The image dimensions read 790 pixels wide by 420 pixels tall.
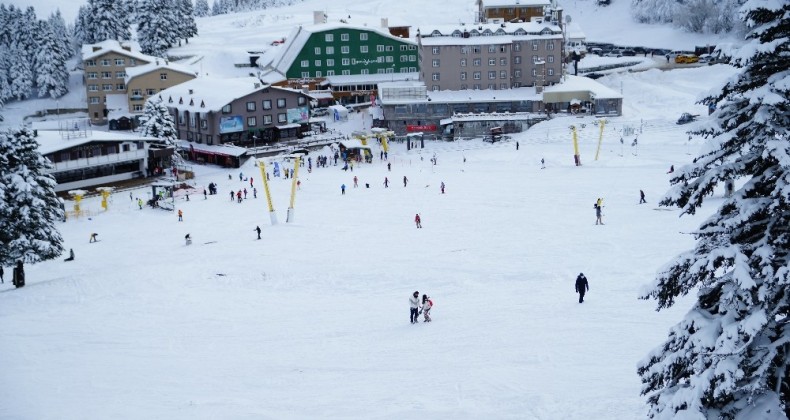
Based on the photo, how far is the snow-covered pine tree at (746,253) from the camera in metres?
7.81

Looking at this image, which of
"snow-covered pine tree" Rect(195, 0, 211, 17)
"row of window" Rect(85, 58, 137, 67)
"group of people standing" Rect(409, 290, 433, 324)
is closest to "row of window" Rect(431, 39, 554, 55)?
"row of window" Rect(85, 58, 137, 67)

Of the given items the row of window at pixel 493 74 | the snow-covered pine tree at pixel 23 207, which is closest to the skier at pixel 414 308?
the snow-covered pine tree at pixel 23 207

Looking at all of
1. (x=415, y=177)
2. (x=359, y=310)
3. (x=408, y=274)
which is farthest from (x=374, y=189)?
(x=359, y=310)

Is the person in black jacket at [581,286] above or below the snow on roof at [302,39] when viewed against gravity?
below

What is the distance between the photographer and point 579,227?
35.8m

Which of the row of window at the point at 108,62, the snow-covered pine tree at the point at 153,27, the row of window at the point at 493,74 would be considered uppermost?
the snow-covered pine tree at the point at 153,27

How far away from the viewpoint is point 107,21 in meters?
98.4

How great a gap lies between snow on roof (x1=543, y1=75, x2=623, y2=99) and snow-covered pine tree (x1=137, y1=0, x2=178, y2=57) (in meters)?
50.2

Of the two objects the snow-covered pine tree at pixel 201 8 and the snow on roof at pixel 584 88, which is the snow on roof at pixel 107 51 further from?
the snow-covered pine tree at pixel 201 8

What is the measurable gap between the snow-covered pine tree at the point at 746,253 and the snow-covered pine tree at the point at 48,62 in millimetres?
93937

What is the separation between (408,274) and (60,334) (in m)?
12.0

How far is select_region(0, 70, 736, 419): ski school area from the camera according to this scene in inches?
672

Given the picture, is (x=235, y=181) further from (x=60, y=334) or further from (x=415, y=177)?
(x=60, y=334)

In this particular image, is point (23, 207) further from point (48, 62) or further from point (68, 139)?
point (48, 62)
